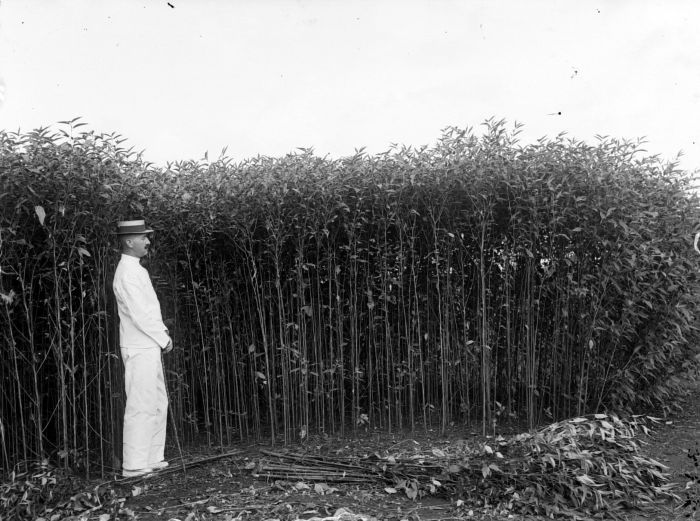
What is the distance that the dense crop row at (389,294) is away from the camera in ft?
18.1

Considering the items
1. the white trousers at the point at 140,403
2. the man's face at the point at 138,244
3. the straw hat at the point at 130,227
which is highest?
the straw hat at the point at 130,227

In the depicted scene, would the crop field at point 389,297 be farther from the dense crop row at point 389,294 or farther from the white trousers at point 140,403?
the white trousers at point 140,403

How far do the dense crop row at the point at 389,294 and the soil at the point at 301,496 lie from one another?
47 cm

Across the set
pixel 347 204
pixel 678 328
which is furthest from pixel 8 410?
pixel 678 328

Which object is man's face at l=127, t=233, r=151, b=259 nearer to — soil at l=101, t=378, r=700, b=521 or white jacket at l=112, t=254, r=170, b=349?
white jacket at l=112, t=254, r=170, b=349

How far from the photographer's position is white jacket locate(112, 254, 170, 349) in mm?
5043

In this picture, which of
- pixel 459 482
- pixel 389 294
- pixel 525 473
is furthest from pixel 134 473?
pixel 525 473

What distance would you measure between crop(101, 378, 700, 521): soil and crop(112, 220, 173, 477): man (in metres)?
0.28

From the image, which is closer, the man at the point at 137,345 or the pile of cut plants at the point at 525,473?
the pile of cut plants at the point at 525,473

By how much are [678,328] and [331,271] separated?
11.4 ft

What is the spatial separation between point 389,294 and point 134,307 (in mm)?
2434

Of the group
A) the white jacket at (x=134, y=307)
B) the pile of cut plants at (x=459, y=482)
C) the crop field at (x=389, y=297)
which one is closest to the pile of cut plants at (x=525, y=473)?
the pile of cut plants at (x=459, y=482)

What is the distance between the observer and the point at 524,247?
241 inches

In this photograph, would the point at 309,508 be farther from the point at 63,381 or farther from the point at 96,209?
the point at 96,209
